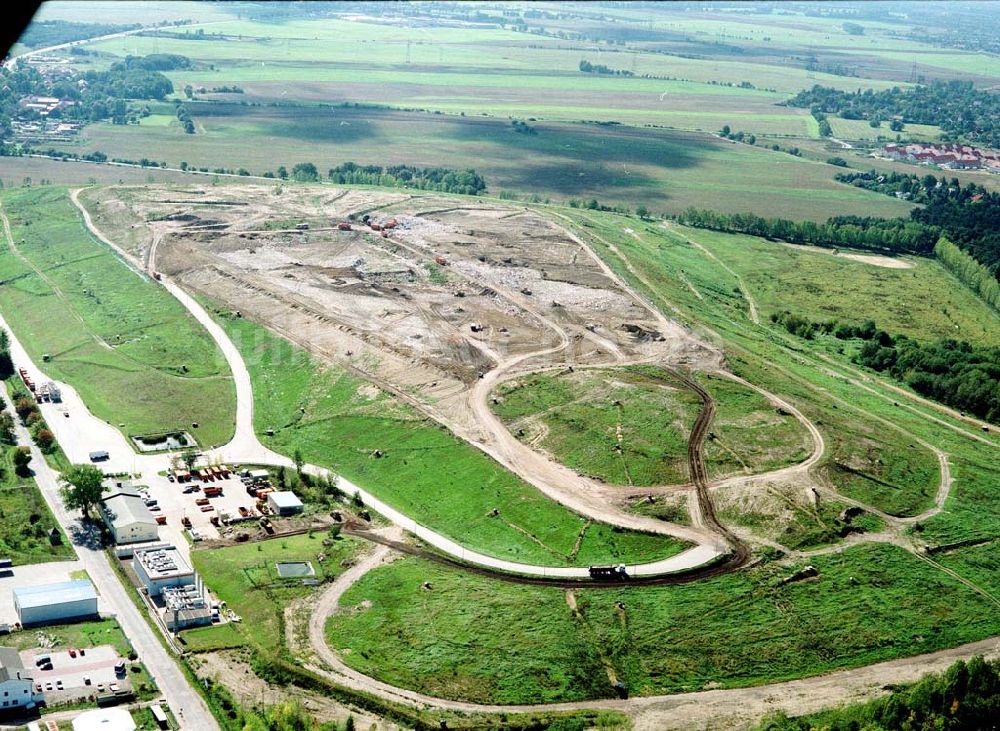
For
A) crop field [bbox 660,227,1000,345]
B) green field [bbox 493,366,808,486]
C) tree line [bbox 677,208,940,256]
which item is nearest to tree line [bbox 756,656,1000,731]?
green field [bbox 493,366,808,486]

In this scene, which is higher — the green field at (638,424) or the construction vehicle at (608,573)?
the green field at (638,424)

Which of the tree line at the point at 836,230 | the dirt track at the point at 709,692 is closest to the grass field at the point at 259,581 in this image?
the dirt track at the point at 709,692

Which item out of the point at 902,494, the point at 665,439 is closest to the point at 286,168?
the point at 665,439

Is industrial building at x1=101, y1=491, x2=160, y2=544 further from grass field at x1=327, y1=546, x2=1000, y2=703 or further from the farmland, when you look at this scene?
grass field at x1=327, y1=546, x2=1000, y2=703

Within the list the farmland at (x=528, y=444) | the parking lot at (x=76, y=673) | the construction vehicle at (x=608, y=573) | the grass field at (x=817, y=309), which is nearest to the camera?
the parking lot at (x=76, y=673)

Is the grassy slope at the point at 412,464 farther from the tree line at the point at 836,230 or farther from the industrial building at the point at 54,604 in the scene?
the tree line at the point at 836,230

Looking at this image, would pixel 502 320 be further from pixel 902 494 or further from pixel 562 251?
pixel 902 494

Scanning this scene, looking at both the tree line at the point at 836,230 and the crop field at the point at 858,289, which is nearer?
the crop field at the point at 858,289
